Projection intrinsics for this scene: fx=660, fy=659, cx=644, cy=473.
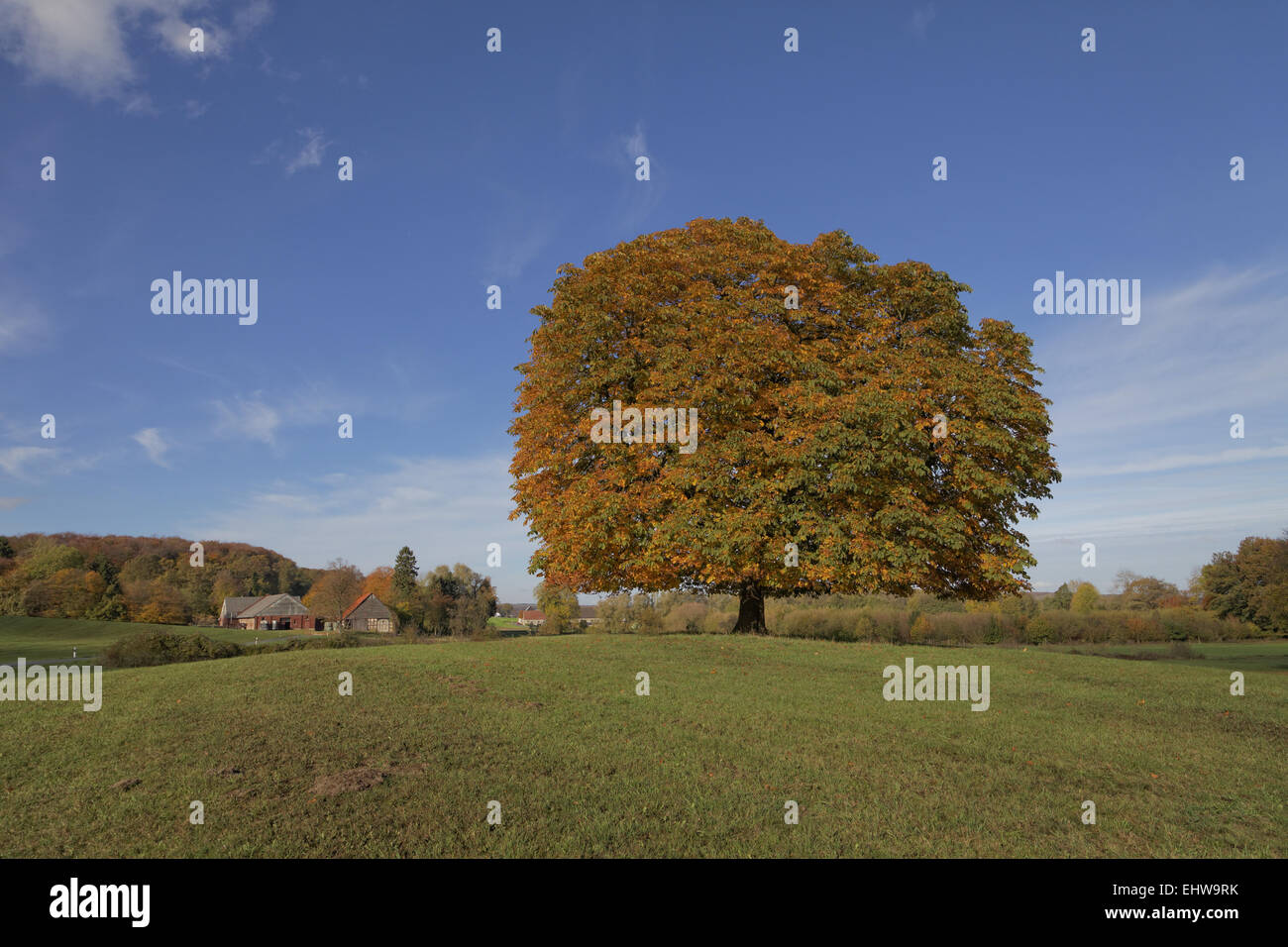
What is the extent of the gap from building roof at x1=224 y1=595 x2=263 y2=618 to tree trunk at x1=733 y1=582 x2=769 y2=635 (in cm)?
9756

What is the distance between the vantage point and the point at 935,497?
2092 centimetres

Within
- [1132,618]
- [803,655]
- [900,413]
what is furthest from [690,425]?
[1132,618]

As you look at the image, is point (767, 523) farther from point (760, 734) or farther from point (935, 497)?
point (760, 734)

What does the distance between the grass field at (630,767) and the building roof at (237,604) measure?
97094mm

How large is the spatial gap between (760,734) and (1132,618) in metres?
53.3

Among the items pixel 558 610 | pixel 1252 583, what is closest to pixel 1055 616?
pixel 1252 583

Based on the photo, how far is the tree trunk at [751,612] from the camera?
24.8 metres

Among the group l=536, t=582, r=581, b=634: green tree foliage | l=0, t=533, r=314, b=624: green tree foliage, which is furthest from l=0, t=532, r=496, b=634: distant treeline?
l=536, t=582, r=581, b=634: green tree foliage

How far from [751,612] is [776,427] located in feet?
26.6

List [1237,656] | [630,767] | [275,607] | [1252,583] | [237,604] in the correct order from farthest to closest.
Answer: [237,604]
[275,607]
[1252,583]
[1237,656]
[630,767]

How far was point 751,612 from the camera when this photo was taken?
82.3 feet

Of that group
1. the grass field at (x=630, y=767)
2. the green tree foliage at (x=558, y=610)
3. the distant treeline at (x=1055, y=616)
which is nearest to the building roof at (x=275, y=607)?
the green tree foliage at (x=558, y=610)

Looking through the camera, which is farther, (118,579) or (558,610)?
(118,579)

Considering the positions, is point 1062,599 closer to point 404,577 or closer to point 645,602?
point 645,602
